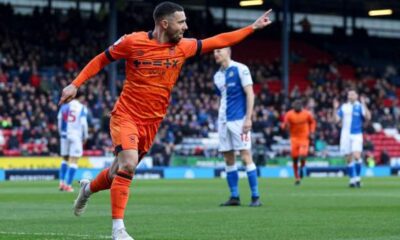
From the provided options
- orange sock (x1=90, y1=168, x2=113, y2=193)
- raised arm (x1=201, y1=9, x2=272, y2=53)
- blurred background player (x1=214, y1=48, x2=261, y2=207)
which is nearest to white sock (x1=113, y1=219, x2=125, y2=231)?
orange sock (x1=90, y1=168, x2=113, y2=193)

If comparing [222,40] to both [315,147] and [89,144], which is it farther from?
[315,147]

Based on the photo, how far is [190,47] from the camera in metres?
10.1

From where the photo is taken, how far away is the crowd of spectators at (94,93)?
1457 inches

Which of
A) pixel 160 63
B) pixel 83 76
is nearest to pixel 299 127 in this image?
pixel 160 63

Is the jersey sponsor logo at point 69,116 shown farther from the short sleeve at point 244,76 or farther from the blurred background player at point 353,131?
the short sleeve at point 244,76

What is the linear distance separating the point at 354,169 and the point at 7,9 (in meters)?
25.3

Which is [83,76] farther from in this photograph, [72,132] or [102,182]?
[72,132]

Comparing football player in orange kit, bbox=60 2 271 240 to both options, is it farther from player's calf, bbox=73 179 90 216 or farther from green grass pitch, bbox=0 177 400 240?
green grass pitch, bbox=0 177 400 240

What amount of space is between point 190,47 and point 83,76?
1.18 metres

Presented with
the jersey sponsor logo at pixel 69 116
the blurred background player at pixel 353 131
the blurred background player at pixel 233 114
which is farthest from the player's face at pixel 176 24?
the blurred background player at pixel 353 131

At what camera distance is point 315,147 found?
141ft

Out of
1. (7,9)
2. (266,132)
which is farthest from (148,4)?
(266,132)

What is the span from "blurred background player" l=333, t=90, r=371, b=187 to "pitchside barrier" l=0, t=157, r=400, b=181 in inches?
426

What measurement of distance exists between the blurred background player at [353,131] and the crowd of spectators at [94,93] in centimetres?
1271
